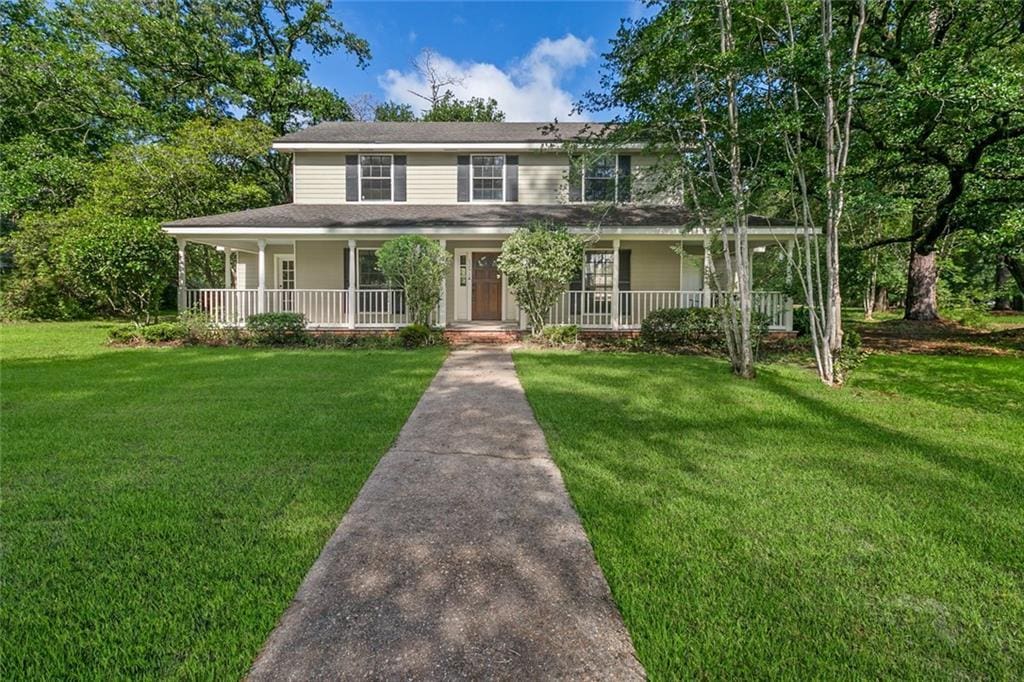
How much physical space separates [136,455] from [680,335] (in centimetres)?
959

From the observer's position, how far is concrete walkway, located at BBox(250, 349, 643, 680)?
5.70 ft

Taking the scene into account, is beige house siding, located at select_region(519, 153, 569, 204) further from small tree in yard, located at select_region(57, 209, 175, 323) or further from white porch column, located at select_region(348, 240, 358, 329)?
small tree in yard, located at select_region(57, 209, 175, 323)

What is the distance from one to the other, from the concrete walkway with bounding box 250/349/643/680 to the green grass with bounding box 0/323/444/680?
18 centimetres

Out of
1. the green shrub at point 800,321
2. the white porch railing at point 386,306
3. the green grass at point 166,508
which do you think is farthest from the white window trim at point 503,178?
the green grass at point 166,508

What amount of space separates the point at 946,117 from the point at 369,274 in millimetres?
12873

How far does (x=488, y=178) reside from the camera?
13883mm

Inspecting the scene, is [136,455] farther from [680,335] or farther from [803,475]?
[680,335]

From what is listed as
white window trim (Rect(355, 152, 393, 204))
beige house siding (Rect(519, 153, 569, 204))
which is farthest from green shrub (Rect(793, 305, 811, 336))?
white window trim (Rect(355, 152, 393, 204))

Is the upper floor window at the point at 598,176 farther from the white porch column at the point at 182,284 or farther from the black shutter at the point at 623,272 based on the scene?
the white porch column at the point at 182,284

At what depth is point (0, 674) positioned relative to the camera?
5.55 feet

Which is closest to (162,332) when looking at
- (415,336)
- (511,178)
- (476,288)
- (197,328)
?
(197,328)

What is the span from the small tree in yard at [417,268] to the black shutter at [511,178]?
3870 mm

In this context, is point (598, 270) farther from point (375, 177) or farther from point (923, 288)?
point (923, 288)

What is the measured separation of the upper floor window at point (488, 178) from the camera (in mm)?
13812
